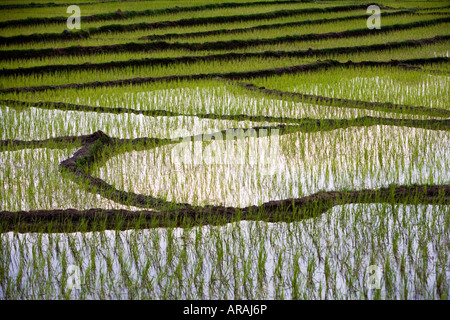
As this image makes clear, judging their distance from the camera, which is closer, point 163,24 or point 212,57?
point 212,57

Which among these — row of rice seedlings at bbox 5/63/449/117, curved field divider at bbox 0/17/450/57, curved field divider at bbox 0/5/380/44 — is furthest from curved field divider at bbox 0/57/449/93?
curved field divider at bbox 0/5/380/44

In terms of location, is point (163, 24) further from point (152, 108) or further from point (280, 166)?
point (280, 166)

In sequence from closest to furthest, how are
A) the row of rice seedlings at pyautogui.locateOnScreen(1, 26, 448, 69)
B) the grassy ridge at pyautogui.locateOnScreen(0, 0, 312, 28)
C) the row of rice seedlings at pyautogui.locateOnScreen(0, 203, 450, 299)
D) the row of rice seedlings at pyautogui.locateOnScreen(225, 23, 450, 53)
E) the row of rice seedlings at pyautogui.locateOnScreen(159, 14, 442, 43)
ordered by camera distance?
the row of rice seedlings at pyautogui.locateOnScreen(0, 203, 450, 299)
the row of rice seedlings at pyautogui.locateOnScreen(1, 26, 448, 69)
the row of rice seedlings at pyautogui.locateOnScreen(225, 23, 450, 53)
the row of rice seedlings at pyautogui.locateOnScreen(159, 14, 442, 43)
the grassy ridge at pyautogui.locateOnScreen(0, 0, 312, 28)

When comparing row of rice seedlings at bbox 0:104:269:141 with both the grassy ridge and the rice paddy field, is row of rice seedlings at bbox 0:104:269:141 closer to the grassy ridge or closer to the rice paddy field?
the rice paddy field

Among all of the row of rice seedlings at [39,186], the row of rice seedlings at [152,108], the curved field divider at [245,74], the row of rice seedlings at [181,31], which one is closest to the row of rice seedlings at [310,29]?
the row of rice seedlings at [181,31]

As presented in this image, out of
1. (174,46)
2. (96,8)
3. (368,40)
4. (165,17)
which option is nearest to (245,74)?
(174,46)
